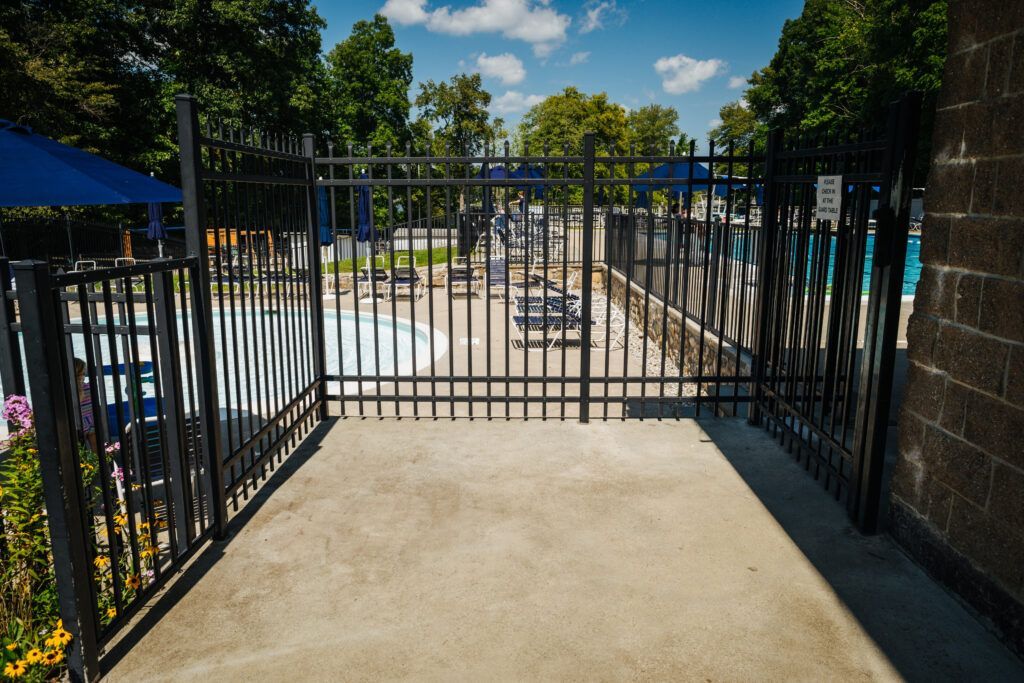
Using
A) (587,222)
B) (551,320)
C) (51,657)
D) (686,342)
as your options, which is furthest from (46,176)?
(686,342)

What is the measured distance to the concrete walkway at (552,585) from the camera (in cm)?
281

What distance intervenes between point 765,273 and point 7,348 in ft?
17.1

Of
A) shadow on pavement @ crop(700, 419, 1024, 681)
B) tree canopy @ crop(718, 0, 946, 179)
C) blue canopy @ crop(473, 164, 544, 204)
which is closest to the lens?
shadow on pavement @ crop(700, 419, 1024, 681)

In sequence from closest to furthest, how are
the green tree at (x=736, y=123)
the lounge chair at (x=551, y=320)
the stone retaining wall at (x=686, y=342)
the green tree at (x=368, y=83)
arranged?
1. the stone retaining wall at (x=686, y=342)
2. the lounge chair at (x=551, y=320)
3. the green tree at (x=368, y=83)
4. the green tree at (x=736, y=123)

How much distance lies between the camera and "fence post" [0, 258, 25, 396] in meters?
3.15

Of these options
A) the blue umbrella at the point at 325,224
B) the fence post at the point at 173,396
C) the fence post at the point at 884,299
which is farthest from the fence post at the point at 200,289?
the fence post at the point at 884,299

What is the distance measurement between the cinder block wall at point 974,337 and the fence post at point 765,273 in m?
1.90

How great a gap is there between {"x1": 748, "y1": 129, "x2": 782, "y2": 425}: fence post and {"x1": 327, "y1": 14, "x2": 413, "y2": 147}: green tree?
4083cm

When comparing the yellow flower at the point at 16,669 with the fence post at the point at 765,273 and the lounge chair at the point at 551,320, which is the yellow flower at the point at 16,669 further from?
the lounge chair at the point at 551,320

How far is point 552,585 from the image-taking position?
11.1ft

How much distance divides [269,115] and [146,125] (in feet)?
18.5

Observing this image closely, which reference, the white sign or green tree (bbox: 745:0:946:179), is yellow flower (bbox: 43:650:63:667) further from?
green tree (bbox: 745:0:946:179)

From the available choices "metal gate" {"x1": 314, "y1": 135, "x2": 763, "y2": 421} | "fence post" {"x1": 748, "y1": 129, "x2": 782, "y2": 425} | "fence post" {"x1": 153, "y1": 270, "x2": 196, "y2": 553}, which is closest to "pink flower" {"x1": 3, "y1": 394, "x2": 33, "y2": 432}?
"fence post" {"x1": 153, "y1": 270, "x2": 196, "y2": 553}

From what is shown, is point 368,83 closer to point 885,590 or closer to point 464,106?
point 464,106
